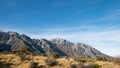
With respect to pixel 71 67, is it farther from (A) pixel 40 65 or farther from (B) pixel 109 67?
(B) pixel 109 67

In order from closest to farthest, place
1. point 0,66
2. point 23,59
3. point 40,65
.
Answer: point 0,66, point 40,65, point 23,59

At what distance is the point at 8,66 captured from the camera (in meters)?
33.4

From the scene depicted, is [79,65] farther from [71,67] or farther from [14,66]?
[14,66]

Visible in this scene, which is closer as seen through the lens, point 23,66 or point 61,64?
point 23,66

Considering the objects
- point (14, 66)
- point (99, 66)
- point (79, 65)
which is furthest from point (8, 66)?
point (99, 66)

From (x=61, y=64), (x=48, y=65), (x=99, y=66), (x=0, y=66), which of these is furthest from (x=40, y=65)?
(x=99, y=66)

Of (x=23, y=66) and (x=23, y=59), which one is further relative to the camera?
(x=23, y=59)

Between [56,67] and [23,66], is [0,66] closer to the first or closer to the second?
[23,66]

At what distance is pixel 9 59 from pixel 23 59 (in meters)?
2.62

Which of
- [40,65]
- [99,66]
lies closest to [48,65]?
[40,65]

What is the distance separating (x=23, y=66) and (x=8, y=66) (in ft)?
7.43

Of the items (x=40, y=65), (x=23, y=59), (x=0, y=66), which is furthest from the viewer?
(x=23, y=59)

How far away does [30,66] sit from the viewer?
32.5 metres

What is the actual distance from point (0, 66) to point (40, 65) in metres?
6.12
